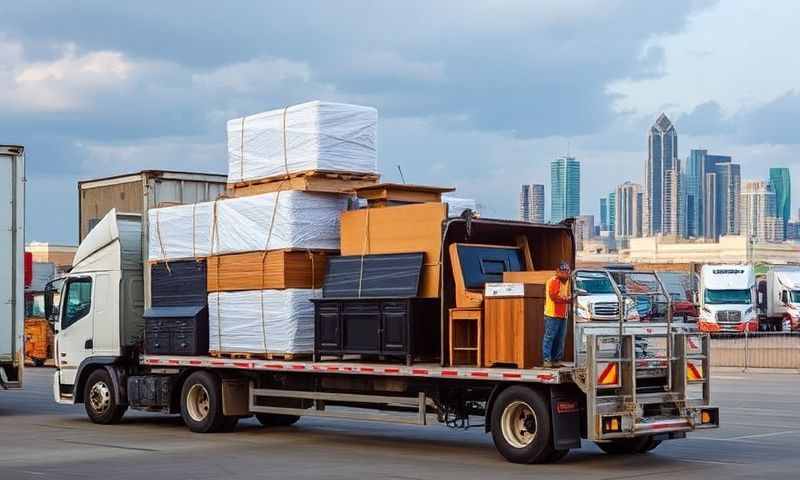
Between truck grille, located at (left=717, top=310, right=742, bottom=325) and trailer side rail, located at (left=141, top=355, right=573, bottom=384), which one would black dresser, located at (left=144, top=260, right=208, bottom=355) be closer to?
trailer side rail, located at (left=141, top=355, right=573, bottom=384)

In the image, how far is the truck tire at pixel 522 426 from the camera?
47.5ft

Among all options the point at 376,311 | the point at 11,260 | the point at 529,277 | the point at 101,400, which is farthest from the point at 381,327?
the point at 11,260

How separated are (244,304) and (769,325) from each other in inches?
1805

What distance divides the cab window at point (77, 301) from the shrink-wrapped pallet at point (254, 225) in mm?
1991

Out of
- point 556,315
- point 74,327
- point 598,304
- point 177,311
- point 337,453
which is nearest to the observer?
point 556,315

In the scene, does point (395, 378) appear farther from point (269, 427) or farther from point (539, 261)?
point (269, 427)

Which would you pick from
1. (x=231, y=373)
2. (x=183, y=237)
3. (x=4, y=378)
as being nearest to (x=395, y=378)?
(x=231, y=373)

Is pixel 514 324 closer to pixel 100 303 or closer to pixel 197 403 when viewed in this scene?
pixel 197 403

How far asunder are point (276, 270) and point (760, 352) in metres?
25.3

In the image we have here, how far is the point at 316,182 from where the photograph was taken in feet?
58.4

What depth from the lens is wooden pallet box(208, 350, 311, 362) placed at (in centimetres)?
1786

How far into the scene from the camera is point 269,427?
20.4 metres

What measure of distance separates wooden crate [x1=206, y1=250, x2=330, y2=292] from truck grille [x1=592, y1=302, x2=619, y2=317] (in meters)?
3.94

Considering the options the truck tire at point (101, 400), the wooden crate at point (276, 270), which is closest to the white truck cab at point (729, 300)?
the truck tire at point (101, 400)
